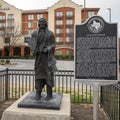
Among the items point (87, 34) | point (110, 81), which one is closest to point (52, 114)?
point (110, 81)

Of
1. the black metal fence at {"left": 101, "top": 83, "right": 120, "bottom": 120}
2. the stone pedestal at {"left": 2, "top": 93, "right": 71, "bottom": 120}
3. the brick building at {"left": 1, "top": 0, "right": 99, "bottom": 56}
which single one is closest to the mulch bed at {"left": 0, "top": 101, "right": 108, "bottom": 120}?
the black metal fence at {"left": 101, "top": 83, "right": 120, "bottom": 120}

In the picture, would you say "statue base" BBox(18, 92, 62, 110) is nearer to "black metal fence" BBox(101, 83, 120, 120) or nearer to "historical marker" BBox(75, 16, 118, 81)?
"historical marker" BBox(75, 16, 118, 81)

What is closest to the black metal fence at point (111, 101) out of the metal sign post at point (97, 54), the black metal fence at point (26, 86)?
the metal sign post at point (97, 54)

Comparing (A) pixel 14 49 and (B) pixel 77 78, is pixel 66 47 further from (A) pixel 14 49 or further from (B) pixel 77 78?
(B) pixel 77 78

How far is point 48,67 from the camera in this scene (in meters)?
5.43

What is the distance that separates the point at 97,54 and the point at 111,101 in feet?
8.89

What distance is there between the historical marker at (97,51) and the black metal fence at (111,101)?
69 cm

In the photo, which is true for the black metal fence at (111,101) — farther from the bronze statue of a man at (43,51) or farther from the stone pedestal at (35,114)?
the bronze statue of a man at (43,51)

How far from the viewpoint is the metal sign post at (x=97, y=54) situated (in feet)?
15.9

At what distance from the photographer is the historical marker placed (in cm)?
486

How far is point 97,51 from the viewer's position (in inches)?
194

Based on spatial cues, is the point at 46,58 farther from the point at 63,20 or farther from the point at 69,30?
the point at 63,20

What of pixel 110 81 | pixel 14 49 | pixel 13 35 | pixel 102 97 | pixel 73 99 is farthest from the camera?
pixel 14 49

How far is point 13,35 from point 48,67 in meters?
50.7
